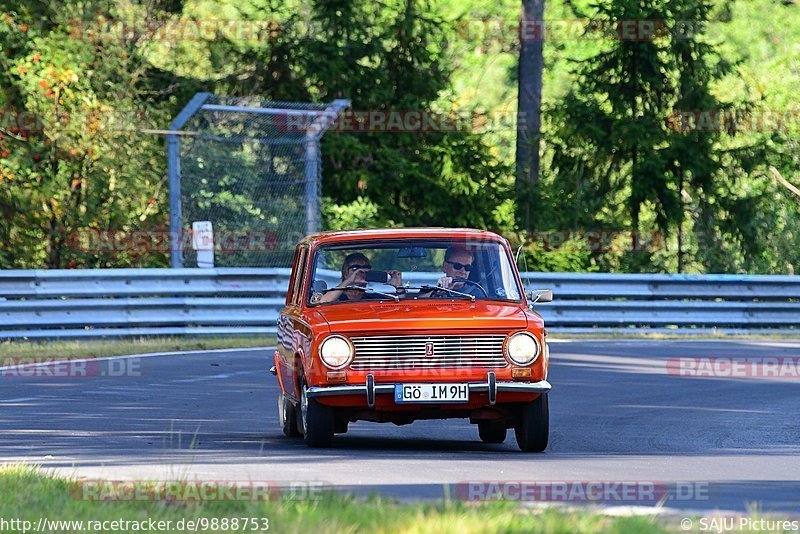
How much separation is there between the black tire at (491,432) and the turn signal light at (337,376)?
1555 mm

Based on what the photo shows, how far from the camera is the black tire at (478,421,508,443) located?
39.0ft

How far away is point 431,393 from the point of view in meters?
10.6

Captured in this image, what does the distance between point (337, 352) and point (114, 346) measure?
10094mm

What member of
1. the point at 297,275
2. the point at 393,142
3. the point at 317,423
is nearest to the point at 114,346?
the point at 297,275

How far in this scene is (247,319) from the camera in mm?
22484

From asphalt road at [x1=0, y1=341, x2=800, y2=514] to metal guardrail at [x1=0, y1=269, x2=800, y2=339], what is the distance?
262 cm

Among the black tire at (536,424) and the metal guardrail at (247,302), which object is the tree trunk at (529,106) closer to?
the metal guardrail at (247,302)

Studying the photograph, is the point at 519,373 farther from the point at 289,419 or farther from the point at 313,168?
the point at 313,168

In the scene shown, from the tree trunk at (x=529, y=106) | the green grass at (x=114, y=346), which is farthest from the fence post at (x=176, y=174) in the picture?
the tree trunk at (x=529, y=106)

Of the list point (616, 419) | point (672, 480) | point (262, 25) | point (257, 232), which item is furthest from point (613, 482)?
point (262, 25)

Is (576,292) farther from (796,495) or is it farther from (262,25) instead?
(796,495)

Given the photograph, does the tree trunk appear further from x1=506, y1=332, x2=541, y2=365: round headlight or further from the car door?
x1=506, y1=332, x2=541, y2=365: round headlight

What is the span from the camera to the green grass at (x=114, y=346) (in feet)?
63.0

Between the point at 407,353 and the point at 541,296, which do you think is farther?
the point at 541,296
